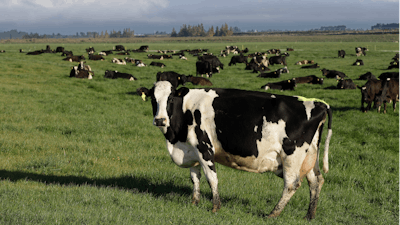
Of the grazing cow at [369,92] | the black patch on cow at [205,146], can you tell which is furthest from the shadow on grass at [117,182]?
the grazing cow at [369,92]

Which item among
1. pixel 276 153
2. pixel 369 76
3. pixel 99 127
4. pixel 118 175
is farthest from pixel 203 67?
pixel 276 153

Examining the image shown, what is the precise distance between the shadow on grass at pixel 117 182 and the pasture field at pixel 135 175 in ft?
0.07

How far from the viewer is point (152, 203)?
536 centimetres

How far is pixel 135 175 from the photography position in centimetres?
729

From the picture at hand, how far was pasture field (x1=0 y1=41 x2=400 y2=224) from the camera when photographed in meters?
4.86

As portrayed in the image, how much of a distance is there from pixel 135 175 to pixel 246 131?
3.31 metres

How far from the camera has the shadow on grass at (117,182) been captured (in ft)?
21.2

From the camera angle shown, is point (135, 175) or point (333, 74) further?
point (333, 74)

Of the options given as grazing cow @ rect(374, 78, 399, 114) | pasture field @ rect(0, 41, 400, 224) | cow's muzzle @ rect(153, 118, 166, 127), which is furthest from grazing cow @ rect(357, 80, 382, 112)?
cow's muzzle @ rect(153, 118, 166, 127)

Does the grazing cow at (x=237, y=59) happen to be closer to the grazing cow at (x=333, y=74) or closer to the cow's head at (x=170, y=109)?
the grazing cow at (x=333, y=74)

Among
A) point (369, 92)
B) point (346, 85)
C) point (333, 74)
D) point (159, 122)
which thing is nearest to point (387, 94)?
point (369, 92)

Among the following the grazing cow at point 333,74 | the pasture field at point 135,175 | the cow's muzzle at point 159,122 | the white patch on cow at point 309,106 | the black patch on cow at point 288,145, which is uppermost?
the white patch on cow at point 309,106

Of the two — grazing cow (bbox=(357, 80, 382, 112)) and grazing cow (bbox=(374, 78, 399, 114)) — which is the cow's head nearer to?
grazing cow (bbox=(357, 80, 382, 112))

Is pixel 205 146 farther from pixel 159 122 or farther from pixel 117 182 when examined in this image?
pixel 117 182
